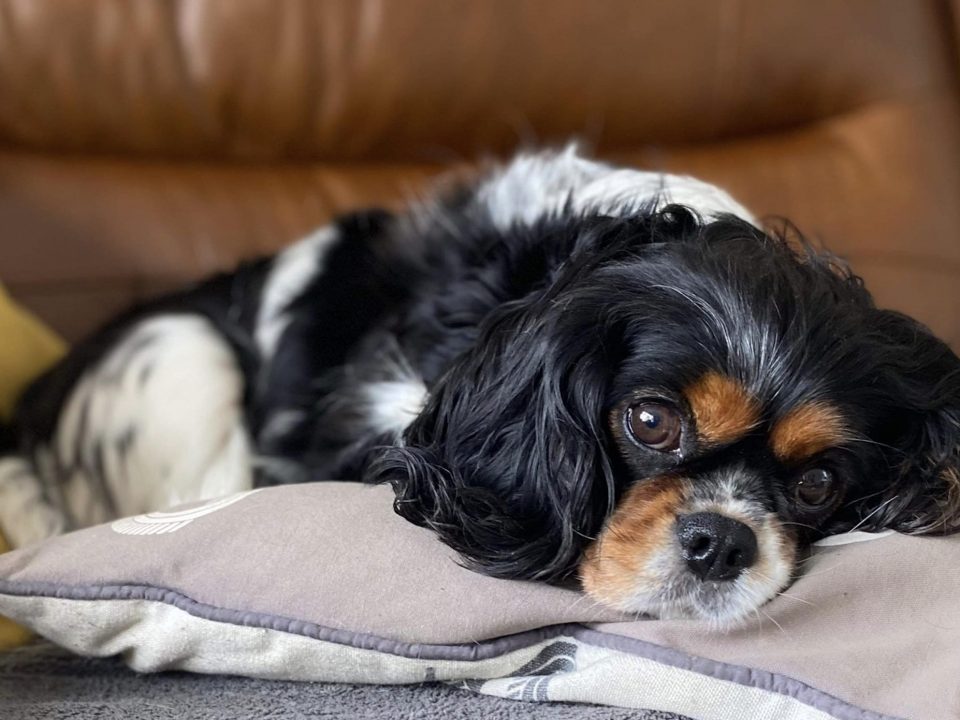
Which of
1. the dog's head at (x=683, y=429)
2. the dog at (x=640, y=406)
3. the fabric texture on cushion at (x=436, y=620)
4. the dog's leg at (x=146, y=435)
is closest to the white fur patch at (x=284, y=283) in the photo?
the dog's leg at (x=146, y=435)

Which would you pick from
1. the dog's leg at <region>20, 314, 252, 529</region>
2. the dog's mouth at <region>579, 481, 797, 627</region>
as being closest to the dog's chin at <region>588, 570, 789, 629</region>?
the dog's mouth at <region>579, 481, 797, 627</region>

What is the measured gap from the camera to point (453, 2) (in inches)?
103

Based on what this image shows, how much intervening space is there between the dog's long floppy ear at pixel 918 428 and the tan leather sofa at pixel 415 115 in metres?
1.31

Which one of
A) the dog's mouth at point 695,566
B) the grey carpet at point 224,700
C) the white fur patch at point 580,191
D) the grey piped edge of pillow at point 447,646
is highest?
the white fur patch at point 580,191

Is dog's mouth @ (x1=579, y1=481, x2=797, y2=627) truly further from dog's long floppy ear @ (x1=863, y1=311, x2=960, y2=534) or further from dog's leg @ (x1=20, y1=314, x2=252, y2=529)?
dog's leg @ (x1=20, y1=314, x2=252, y2=529)

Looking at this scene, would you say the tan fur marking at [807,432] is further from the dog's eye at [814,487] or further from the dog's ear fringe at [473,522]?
the dog's ear fringe at [473,522]

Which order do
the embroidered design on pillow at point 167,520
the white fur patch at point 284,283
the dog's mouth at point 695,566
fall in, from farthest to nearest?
the white fur patch at point 284,283 → the embroidered design on pillow at point 167,520 → the dog's mouth at point 695,566

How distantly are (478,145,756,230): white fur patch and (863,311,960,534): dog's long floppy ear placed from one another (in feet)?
1.21

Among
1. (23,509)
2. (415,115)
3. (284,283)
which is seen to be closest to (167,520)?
(23,509)

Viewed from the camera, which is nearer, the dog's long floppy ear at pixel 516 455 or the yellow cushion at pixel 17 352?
the dog's long floppy ear at pixel 516 455

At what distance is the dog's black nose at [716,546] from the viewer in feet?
4.37

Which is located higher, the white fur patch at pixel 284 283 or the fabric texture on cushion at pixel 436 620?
the white fur patch at pixel 284 283

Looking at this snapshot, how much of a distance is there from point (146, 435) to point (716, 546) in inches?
46.3

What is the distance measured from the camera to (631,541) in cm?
139
